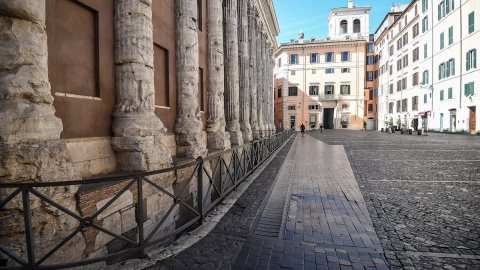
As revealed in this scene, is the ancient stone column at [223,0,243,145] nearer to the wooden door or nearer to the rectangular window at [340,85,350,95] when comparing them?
the wooden door

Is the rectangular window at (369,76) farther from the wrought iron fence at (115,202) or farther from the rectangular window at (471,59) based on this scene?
the wrought iron fence at (115,202)

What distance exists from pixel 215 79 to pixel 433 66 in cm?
2988

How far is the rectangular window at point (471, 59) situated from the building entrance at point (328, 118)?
23.3 meters

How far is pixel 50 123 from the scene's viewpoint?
3135 mm

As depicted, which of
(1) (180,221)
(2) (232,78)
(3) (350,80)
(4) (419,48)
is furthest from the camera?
(3) (350,80)

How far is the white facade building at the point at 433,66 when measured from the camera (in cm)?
2317

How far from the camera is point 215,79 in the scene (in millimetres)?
9164

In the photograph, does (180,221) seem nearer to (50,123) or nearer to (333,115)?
(50,123)

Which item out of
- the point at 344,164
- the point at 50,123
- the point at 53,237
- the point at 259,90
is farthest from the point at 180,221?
the point at 259,90

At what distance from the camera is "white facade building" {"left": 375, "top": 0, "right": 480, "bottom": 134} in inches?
912

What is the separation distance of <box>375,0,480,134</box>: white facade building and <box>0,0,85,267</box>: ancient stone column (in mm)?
28813

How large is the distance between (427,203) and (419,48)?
34.2 meters

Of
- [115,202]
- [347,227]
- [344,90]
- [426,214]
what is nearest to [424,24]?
[344,90]

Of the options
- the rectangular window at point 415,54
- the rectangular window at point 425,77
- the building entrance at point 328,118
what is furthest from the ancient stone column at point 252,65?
the building entrance at point 328,118
